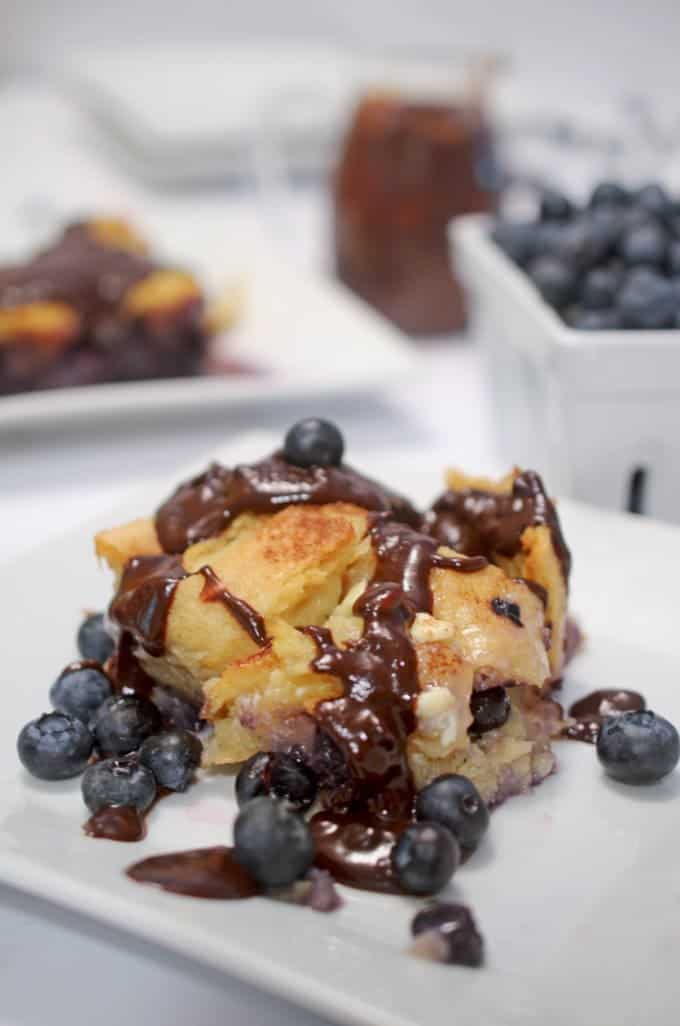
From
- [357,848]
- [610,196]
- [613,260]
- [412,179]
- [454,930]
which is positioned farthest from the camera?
[412,179]

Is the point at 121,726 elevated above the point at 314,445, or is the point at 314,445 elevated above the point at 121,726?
the point at 314,445

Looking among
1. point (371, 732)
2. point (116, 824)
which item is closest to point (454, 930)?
point (371, 732)

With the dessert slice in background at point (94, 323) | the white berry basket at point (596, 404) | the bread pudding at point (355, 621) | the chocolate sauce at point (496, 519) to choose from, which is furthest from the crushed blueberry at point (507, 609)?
the dessert slice in background at point (94, 323)

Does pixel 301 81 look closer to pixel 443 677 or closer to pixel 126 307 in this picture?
pixel 126 307

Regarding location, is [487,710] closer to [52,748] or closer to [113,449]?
[52,748]

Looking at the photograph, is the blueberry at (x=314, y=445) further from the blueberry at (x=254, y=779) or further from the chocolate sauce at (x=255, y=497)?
the blueberry at (x=254, y=779)

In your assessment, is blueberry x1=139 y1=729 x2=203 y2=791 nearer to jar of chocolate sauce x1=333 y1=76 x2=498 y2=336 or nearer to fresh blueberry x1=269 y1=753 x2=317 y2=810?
fresh blueberry x1=269 y1=753 x2=317 y2=810
